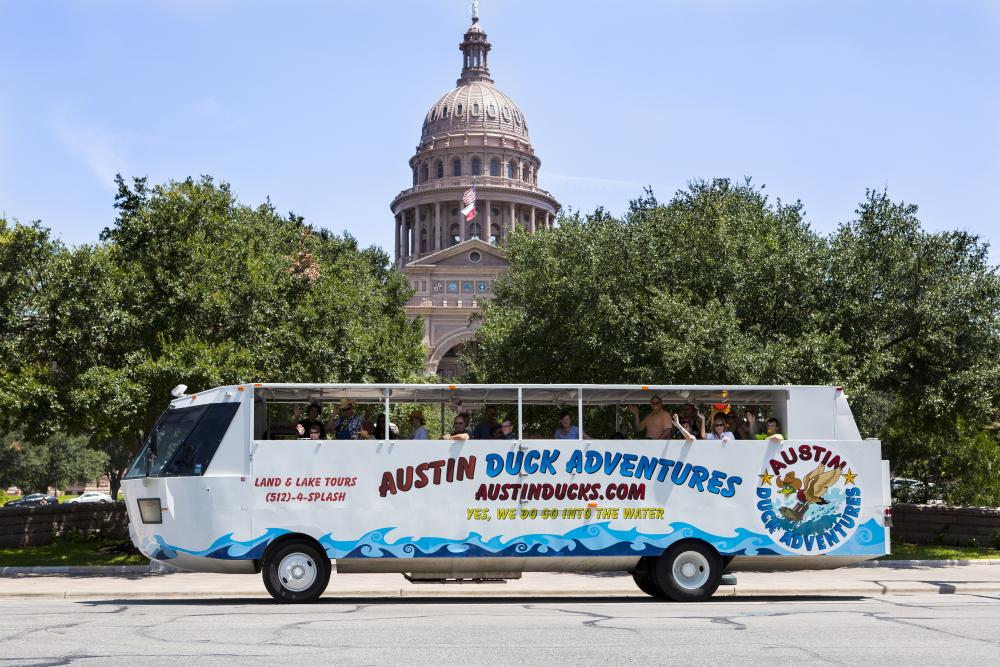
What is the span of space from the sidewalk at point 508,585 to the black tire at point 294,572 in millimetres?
1660

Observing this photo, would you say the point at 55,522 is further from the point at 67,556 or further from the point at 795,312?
the point at 795,312

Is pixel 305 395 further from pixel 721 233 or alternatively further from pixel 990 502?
pixel 990 502

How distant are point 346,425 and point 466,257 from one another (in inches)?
4251

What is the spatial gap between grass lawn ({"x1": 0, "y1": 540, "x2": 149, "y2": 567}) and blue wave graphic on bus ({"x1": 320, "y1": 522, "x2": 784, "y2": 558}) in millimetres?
11148

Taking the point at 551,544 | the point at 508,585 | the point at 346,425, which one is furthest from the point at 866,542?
the point at 346,425

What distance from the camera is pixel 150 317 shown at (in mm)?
25125

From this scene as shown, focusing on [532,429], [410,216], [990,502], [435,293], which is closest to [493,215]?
[410,216]

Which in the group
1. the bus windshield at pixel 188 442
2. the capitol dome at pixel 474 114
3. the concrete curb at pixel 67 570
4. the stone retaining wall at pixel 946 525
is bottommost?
the concrete curb at pixel 67 570

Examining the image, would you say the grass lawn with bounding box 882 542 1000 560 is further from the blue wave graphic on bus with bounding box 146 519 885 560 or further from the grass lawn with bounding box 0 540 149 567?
the grass lawn with bounding box 0 540 149 567

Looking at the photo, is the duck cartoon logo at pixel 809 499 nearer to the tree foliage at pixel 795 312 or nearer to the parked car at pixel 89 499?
the tree foliage at pixel 795 312

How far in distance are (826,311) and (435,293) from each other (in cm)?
9759

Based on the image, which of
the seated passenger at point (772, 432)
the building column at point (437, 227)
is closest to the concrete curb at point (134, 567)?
the seated passenger at point (772, 432)

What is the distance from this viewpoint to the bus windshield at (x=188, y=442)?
15.4 meters

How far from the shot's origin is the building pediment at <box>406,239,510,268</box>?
122375mm
